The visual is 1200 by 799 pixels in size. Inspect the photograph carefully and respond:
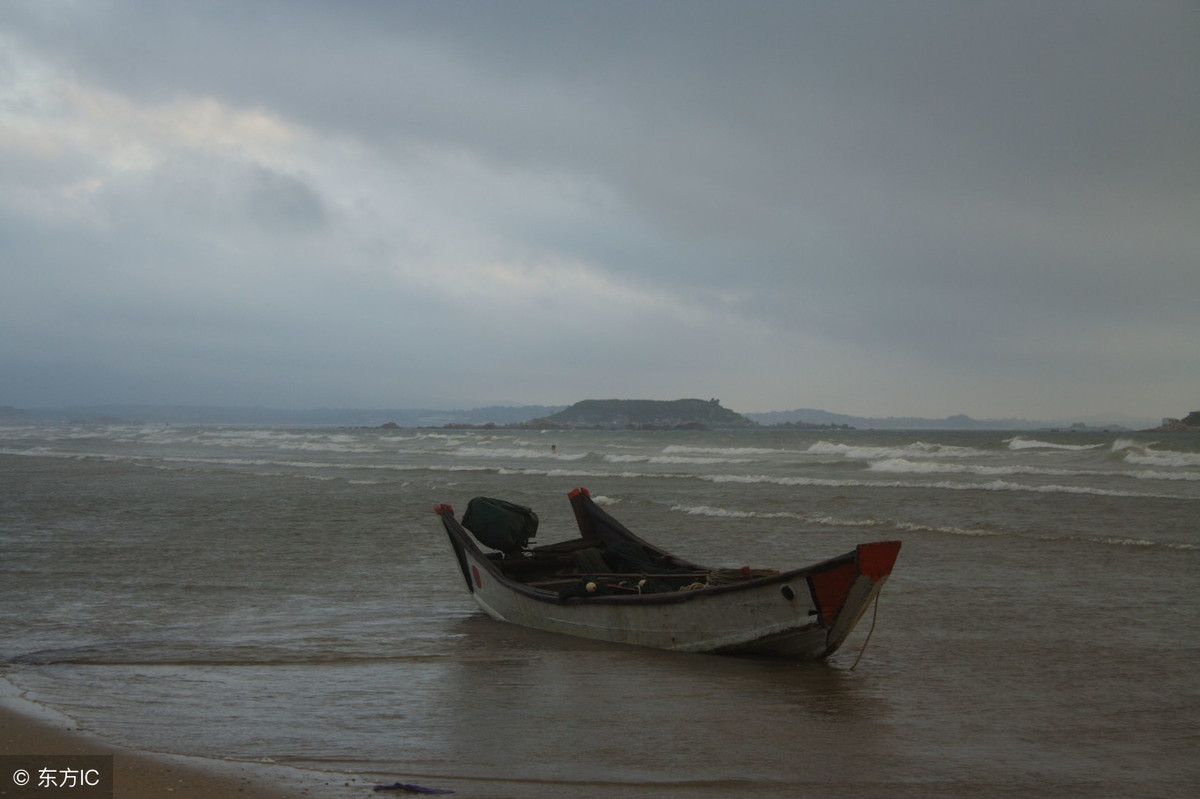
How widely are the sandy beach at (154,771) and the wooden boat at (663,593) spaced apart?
166 inches

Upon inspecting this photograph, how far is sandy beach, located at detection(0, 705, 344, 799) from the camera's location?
4.79 metres

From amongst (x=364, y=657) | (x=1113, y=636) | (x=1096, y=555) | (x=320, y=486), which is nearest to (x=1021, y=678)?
(x=1113, y=636)

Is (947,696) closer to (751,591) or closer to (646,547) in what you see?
(751,591)

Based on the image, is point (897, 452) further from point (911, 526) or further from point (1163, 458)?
point (911, 526)

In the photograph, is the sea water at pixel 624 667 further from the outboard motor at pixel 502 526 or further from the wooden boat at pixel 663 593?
the outboard motor at pixel 502 526

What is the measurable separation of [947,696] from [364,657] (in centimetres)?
498

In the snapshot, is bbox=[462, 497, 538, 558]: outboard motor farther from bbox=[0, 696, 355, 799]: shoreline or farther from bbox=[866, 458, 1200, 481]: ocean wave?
bbox=[866, 458, 1200, 481]: ocean wave

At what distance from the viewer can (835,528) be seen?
18.5 m

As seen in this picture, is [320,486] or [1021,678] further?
[320,486]

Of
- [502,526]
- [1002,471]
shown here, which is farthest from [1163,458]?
[502,526]

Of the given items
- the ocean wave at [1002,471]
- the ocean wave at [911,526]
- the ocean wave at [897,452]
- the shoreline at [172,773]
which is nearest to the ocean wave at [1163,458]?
the ocean wave at [1002,471]

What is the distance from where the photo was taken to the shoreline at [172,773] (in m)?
4.79

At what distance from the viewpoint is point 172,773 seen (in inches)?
201

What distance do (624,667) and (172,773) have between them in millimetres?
4035
